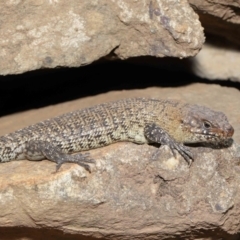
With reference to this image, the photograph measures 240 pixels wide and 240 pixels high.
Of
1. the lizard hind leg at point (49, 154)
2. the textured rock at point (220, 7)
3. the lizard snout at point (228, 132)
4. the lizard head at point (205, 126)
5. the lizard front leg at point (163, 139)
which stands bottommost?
the lizard hind leg at point (49, 154)

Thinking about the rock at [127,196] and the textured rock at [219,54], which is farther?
the textured rock at [219,54]

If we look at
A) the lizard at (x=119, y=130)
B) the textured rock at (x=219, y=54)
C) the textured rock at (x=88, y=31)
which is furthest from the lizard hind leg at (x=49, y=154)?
the textured rock at (x=219, y=54)

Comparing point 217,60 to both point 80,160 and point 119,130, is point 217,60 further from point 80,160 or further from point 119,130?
point 80,160

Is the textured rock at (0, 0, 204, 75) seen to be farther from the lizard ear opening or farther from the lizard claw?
the lizard claw

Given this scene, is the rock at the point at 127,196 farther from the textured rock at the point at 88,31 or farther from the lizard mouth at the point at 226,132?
the textured rock at the point at 88,31

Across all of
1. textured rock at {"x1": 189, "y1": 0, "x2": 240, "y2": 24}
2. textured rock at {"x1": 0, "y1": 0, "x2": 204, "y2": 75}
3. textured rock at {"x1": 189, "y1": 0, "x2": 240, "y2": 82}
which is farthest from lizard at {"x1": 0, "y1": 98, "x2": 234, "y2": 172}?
textured rock at {"x1": 189, "y1": 0, "x2": 240, "y2": 82}

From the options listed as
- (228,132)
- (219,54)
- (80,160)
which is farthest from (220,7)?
(80,160)
